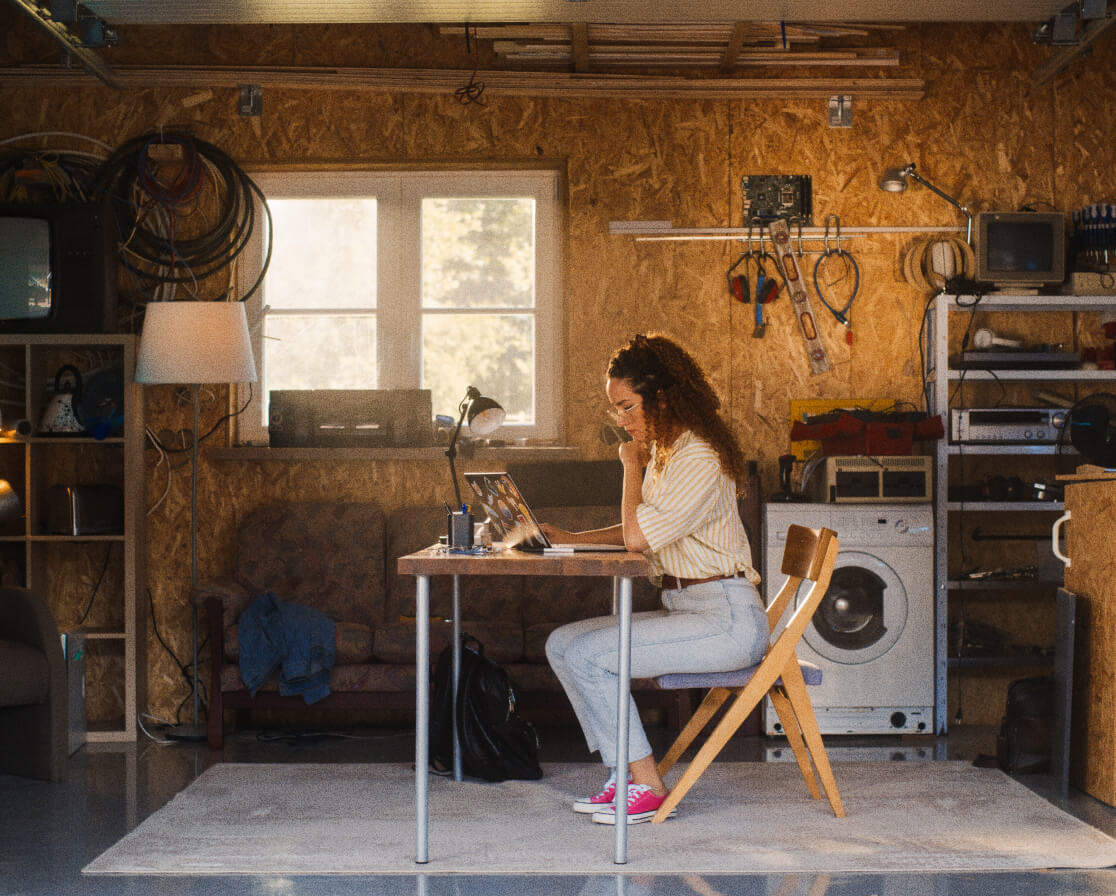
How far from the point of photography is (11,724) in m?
4.48

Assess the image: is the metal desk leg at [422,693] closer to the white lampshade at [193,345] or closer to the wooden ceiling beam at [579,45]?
the white lampshade at [193,345]

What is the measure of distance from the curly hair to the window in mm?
2049

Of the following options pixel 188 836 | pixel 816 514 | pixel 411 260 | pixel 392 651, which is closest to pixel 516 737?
pixel 392 651

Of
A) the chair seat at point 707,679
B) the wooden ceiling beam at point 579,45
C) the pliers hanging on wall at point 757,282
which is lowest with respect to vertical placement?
the chair seat at point 707,679

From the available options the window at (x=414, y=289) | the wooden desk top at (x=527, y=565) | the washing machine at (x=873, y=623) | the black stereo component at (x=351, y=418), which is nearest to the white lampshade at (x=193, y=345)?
the black stereo component at (x=351, y=418)

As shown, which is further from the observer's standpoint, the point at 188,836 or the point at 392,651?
the point at 392,651

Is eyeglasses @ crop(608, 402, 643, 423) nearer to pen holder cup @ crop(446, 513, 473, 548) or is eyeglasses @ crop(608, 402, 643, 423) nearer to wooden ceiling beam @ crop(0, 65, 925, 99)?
pen holder cup @ crop(446, 513, 473, 548)

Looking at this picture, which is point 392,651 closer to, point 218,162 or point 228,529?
point 228,529

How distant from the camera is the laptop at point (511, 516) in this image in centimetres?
348

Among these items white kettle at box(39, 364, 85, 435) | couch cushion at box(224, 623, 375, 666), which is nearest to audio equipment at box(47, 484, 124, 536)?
white kettle at box(39, 364, 85, 435)

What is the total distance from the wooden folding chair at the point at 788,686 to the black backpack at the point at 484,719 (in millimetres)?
580

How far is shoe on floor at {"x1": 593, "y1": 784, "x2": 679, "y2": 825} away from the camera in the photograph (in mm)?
3672

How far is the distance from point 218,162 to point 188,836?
3257 mm

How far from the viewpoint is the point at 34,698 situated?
14.2 feet
